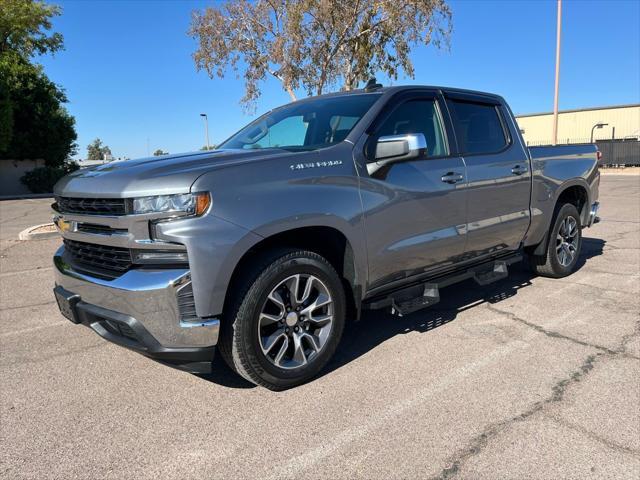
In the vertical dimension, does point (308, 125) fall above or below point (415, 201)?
above

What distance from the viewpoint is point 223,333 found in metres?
3.00

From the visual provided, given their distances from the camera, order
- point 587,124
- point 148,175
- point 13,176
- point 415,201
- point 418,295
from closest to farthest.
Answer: point 148,175, point 415,201, point 418,295, point 13,176, point 587,124

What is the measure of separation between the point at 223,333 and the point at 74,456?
986 mm

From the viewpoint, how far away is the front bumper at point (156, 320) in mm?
2736

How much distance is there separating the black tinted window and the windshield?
0.75 ft

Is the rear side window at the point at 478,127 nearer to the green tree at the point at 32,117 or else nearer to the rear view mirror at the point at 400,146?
the rear view mirror at the point at 400,146

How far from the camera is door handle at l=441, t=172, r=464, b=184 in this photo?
4066 mm

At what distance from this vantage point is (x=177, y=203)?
108 inches

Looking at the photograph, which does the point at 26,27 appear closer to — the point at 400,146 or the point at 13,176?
the point at 13,176

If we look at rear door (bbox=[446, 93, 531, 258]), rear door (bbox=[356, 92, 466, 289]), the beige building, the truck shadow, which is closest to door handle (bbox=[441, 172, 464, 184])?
rear door (bbox=[356, 92, 466, 289])

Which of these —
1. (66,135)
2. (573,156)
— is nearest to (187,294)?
(573,156)

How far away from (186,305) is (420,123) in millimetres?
2514

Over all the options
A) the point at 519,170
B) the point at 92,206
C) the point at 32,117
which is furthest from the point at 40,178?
the point at 519,170

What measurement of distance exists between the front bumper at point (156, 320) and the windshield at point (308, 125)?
1.42 m
